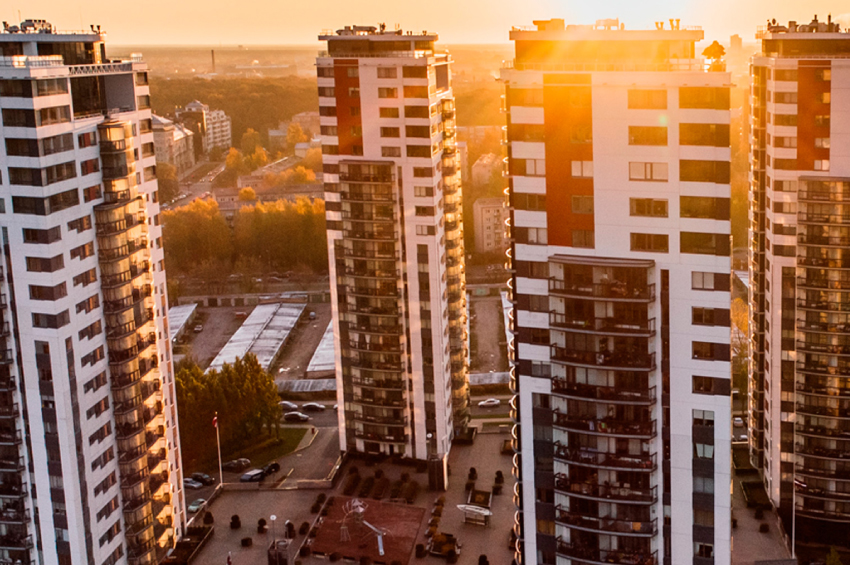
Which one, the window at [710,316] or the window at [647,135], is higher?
the window at [647,135]

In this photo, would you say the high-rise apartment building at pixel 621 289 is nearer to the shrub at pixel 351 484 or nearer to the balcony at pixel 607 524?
the balcony at pixel 607 524

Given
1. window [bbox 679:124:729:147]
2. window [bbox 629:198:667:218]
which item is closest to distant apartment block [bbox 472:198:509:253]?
window [bbox 629:198:667:218]

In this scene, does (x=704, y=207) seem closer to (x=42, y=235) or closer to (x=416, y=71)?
(x=416, y=71)

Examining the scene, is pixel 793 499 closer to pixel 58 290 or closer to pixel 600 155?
pixel 600 155

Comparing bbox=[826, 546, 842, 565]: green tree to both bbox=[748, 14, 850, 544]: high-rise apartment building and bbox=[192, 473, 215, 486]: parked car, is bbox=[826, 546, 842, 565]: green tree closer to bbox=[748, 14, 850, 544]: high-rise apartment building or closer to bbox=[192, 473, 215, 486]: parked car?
bbox=[748, 14, 850, 544]: high-rise apartment building

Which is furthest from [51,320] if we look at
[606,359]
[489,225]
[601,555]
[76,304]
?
[489,225]

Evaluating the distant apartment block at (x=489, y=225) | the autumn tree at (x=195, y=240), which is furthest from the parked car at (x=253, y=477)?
the distant apartment block at (x=489, y=225)

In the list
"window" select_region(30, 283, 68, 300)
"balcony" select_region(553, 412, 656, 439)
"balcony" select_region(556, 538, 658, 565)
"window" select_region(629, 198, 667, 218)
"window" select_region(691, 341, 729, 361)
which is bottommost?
"balcony" select_region(556, 538, 658, 565)
